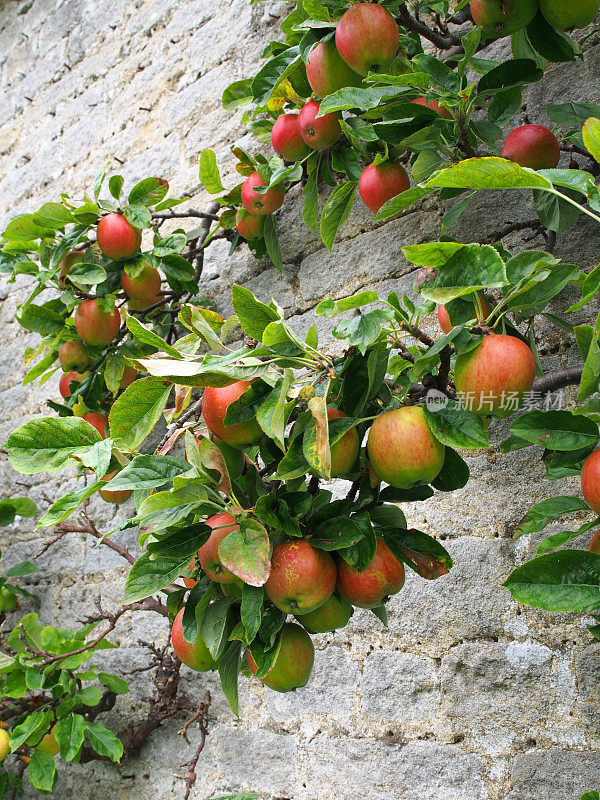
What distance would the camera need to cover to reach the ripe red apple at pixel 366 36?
1057 mm

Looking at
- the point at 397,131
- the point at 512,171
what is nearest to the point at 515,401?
the point at 512,171

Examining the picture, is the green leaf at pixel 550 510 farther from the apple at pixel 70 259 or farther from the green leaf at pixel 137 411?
the apple at pixel 70 259

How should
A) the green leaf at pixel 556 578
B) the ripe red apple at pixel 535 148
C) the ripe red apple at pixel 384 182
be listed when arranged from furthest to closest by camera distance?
the ripe red apple at pixel 384 182 < the ripe red apple at pixel 535 148 < the green leaf at pixel 556 578

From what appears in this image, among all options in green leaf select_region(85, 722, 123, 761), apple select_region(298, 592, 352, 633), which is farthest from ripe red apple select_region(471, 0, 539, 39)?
green leaf select_region(85, 722, 123, 761)

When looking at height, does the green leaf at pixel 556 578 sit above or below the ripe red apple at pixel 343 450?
below

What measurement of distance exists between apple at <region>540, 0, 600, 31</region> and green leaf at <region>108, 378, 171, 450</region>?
2.68ft

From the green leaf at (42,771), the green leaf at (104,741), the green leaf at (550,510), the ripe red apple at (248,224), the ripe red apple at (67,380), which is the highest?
the ripe red apple at (248,224)

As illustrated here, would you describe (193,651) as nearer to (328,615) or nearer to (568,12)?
(328,615)

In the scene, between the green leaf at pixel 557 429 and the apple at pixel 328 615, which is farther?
the apple at pixel 328 615

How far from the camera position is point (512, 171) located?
2.18ft

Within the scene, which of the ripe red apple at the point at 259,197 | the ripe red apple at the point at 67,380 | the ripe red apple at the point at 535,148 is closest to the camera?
the ripe red apple at the point at 535,148

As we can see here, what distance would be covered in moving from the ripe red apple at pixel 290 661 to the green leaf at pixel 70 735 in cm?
87

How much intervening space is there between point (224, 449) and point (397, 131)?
60cm

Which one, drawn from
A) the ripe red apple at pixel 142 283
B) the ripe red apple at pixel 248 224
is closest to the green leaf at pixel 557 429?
the ripe red apple at pixel 248 224
